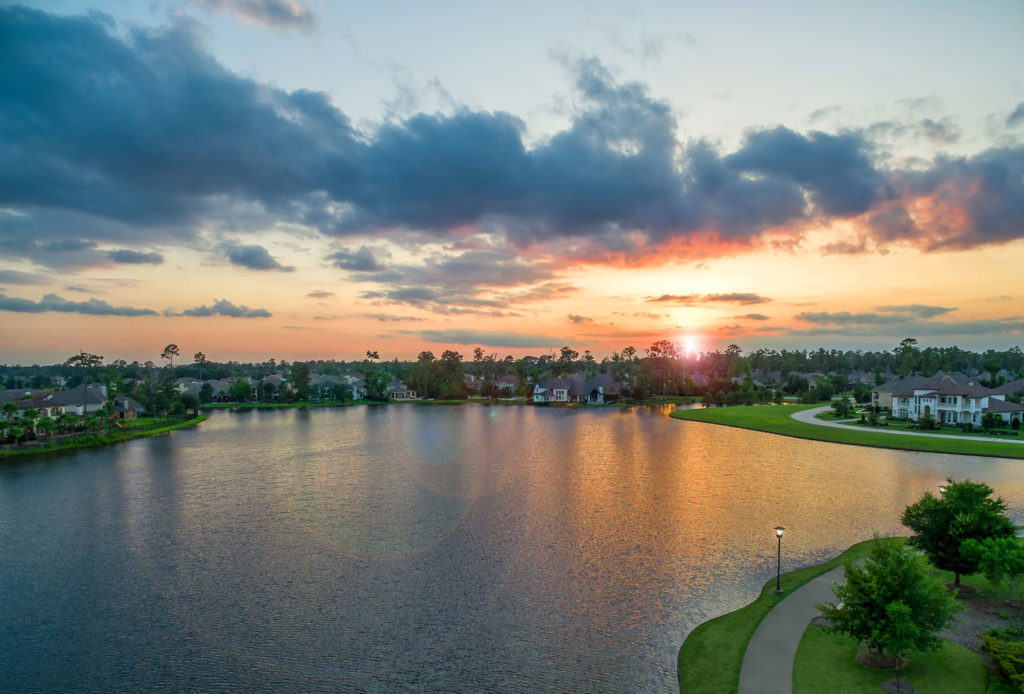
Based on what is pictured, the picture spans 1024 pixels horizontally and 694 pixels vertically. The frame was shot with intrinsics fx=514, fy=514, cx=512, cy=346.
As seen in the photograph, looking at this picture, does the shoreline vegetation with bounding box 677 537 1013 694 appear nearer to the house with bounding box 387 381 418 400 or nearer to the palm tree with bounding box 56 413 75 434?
the palm tree with bounding box 56 413 75 434

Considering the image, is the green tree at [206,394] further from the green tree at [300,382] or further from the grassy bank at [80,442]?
the grassy bank at [80,442]

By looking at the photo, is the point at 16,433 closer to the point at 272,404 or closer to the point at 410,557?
the point at 410,557

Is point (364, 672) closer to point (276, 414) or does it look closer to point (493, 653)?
point (493, 653)

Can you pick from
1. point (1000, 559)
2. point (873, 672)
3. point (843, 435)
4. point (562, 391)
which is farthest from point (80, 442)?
point (843, 435)

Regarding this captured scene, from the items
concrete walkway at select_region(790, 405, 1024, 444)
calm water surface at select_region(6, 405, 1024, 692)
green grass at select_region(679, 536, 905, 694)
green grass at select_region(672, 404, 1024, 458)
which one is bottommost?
calm water surface at select_region(6, 405, 1024, 692)

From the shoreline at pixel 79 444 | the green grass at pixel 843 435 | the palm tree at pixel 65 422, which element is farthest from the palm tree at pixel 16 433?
the green grass at pixel 843 435

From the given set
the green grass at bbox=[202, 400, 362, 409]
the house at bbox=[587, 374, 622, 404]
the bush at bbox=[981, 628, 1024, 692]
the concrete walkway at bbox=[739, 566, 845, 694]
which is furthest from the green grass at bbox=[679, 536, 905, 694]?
the green grass at bbox=[202, 400, 362, 409]
